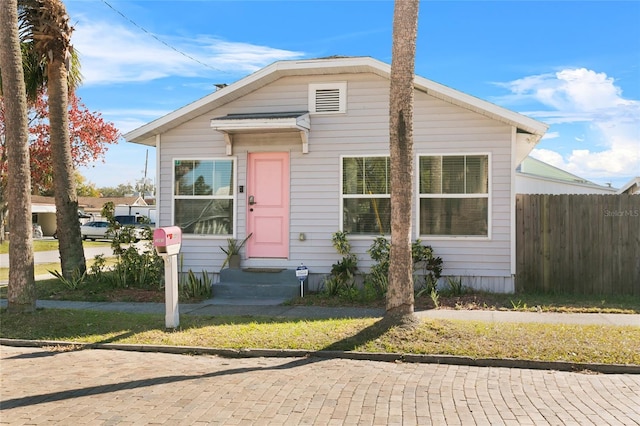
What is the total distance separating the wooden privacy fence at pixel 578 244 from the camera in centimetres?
1141

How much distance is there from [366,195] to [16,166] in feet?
20.9

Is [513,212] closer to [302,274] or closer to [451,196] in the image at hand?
[451,196]

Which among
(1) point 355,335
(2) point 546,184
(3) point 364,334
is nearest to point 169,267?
(1) point 355,335

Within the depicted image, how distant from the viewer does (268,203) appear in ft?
40.4

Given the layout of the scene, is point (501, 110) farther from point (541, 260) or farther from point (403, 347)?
point (403, 347)

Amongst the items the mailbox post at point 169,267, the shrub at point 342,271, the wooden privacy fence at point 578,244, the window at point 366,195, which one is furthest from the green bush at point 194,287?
the wooden privacy fence at point 578,244

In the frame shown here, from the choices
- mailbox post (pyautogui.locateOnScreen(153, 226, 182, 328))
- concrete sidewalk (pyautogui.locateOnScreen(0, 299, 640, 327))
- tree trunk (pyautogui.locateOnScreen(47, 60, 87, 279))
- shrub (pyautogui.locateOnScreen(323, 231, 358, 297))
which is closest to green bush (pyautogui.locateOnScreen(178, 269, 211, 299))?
concrete sidewalk (pyautogui.locateOnScreen(0, 299, 640, 327))

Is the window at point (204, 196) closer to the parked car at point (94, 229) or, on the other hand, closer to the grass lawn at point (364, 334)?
the grass lawn at point (364, 334)

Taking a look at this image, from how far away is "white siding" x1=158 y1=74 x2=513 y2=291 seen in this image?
444 inches

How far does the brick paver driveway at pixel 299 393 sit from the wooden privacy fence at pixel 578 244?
5.73m

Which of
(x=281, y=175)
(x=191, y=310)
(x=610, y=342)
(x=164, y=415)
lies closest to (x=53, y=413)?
(x=164, y=415)

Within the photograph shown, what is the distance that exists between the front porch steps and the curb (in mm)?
4044

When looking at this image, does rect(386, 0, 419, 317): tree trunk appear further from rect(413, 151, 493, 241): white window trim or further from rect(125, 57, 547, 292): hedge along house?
rect(413, 151, 493, 241): white window trim

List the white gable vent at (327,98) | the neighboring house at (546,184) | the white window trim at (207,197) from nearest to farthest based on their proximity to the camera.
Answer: the white gable vent at (327,98), the white window trim at (207,197), the neighboring house at (546,184)
